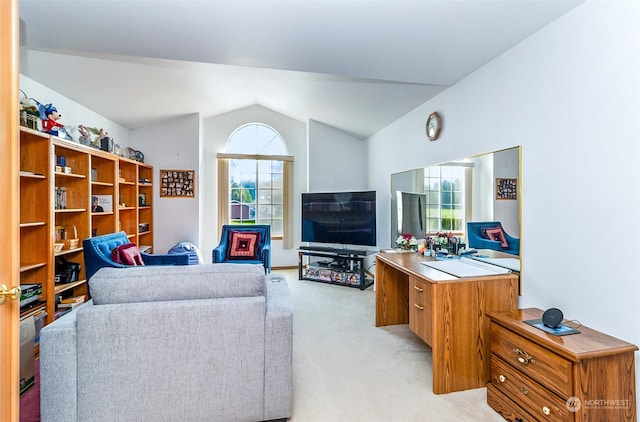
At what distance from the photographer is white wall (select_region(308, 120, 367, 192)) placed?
18.0ft

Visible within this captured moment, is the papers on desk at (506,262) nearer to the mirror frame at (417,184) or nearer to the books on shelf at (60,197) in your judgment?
the mirror frame at (417,184)

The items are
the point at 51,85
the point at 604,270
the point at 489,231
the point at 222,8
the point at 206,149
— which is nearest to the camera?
the point at 604,270

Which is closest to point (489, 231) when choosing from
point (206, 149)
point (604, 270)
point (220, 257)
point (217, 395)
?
point (604, 270)

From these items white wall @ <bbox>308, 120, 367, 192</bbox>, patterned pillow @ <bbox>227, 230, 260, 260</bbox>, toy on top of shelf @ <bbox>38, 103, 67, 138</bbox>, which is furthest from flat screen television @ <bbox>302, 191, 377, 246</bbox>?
toy on top of shelf @ <bbox>38, 103, 67, 138</bbox>

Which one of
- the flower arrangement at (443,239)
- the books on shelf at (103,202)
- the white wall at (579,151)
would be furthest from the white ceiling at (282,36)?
the flower arrangement at (443,239)

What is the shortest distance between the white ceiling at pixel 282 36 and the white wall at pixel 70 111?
0.30 feet

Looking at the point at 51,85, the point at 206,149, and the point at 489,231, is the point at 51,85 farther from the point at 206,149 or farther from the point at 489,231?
the point at 489,231

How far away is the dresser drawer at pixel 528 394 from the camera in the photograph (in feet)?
4.66

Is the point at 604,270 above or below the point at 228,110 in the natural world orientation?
below

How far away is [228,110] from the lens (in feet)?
18.2

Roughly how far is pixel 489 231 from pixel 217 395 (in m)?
2.18

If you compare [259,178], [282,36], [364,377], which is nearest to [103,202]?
[259,178]

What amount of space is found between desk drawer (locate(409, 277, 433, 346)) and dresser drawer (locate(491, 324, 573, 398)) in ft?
1.24

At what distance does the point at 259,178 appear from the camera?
578 cm
